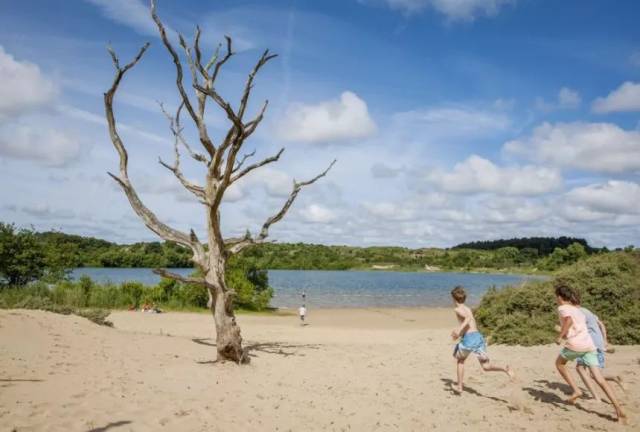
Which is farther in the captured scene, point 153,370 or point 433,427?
point 153,370

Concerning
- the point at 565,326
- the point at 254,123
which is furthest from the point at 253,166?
the point at 565,326

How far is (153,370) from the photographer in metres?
9.28

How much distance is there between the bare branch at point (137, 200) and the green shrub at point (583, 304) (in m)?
10.3

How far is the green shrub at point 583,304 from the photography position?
15445 millimetres

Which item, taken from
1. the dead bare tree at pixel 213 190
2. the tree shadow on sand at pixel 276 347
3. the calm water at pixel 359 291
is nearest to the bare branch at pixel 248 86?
the dead bare tree at pixel 213 190

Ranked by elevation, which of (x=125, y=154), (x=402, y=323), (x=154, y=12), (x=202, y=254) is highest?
Result: (x=154, y=12)

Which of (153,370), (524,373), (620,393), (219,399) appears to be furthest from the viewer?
(524,373)

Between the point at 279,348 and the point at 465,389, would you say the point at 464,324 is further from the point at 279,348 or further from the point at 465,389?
the point at 279,348

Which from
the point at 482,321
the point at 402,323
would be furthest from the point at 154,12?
the point at 402,323

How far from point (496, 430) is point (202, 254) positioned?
6.80m

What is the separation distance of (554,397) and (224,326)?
6406mm

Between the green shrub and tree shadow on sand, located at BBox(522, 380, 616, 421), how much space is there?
5965 millimetres

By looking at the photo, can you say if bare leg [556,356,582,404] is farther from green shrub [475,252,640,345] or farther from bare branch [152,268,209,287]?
green shrub [475,252,640,345]

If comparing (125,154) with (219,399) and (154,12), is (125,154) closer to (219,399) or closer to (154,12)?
(154,12)
